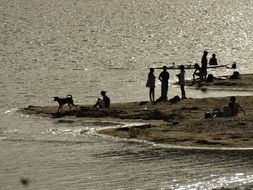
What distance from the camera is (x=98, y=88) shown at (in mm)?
50125

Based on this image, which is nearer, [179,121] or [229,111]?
[229,111]

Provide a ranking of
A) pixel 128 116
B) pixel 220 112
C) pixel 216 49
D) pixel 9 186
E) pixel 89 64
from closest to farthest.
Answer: pixel 9 186
pixel 220 112
pixel 128 116
pixel 89 64
pixel 216 49

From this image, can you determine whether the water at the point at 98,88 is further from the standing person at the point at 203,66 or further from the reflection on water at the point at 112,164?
the standing person at the point at 203,66

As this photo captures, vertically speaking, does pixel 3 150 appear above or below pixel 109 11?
below

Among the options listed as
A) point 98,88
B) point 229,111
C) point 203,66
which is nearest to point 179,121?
point 229,111

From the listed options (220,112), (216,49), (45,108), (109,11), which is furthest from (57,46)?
(109,11)

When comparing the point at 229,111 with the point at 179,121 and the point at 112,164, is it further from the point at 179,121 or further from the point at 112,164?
the point at 112,164

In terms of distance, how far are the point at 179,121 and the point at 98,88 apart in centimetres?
1911

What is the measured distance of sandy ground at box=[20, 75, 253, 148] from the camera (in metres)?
27.5

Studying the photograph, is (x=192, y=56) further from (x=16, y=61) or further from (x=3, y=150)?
(x=3, y=150)

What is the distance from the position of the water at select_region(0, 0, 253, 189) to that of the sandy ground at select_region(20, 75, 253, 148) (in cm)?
95

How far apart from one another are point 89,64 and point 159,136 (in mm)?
41235

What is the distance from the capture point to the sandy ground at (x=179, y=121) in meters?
27.5

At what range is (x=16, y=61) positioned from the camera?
7188 cm
